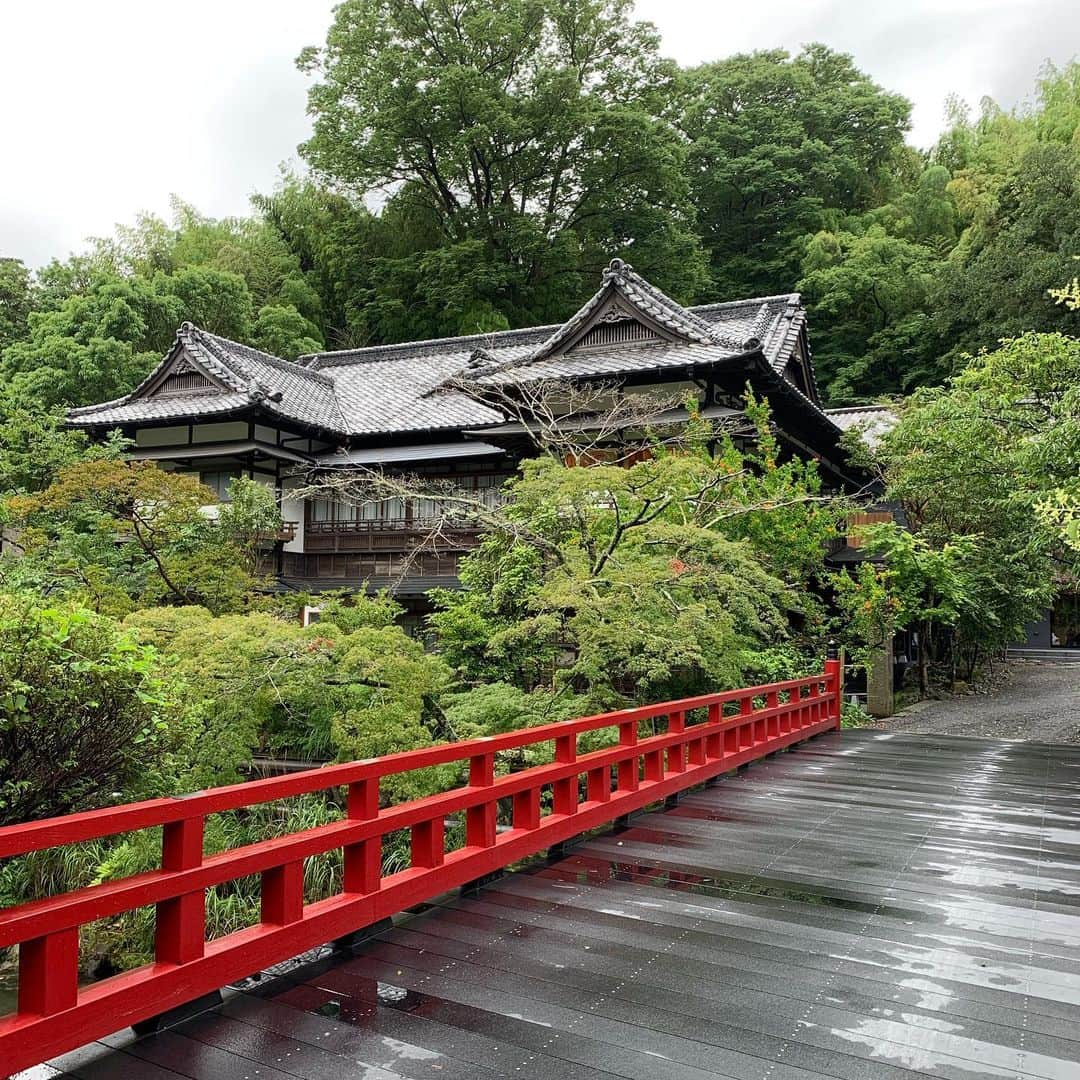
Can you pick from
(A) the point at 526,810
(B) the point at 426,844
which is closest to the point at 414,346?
(A) the point at 526,810

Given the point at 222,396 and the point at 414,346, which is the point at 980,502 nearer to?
the point at 414,346

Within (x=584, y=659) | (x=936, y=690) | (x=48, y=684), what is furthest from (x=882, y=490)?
(x=48, y=684)

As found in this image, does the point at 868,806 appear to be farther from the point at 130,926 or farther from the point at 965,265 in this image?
the point at 965,265

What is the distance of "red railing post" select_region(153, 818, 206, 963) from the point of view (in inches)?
118

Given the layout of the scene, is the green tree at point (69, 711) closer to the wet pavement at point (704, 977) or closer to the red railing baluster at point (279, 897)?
the red railing baluster at point (279, 897)

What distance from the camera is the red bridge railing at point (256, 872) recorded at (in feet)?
8.57

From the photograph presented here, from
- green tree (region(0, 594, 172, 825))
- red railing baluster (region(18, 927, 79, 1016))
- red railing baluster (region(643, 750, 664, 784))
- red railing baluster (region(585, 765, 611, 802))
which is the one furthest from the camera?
red railing baluster (region(643, 750, 664, 784))

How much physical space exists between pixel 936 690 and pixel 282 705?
47.2 ft

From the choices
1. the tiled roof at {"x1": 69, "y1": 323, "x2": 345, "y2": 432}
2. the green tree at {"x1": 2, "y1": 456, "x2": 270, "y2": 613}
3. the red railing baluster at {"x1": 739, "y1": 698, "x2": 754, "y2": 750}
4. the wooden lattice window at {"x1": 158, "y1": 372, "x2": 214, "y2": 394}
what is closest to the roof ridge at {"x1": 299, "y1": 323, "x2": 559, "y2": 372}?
the tiled roof at {"x1": 69, "y1": 323, "x2": 345, "y2": 432}

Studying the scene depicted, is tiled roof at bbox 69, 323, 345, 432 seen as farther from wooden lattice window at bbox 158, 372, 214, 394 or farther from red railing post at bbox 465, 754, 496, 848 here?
red railing post at bbox 465, 754, 496, 848

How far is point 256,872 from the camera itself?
3250mm

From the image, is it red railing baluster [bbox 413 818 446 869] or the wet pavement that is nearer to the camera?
the wet pavement

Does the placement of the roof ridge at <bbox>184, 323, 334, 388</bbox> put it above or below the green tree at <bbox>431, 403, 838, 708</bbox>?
above

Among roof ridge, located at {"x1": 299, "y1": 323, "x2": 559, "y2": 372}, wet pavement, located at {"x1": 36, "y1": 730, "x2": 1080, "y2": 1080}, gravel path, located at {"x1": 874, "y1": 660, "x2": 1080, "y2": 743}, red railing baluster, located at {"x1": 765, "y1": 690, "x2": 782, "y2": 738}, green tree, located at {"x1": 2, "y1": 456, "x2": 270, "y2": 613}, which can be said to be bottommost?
gravel path, located at {"x1": 874, "y1": 660, "x2": 1080, "y2": 743}
